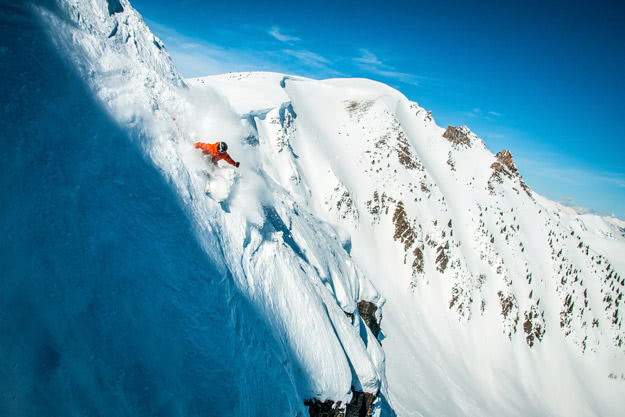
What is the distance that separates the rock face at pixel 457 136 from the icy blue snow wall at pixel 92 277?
238 feet

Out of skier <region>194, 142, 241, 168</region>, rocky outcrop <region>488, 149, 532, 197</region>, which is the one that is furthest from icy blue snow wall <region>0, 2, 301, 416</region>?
rocky outcrop <region>488, 149, 532, 197</region>

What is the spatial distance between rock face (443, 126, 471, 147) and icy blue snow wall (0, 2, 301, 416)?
7246 centimetres

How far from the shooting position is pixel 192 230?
7.02m

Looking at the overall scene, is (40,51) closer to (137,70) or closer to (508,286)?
(137,70)

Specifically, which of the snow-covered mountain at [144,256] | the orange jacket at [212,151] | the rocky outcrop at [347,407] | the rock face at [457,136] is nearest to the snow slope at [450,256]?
the rock face at [457,136]

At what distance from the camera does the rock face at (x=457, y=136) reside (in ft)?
225

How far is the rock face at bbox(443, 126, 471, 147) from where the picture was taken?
68562 millimetres

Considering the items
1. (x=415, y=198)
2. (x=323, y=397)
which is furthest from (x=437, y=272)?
(x=323, y=397)

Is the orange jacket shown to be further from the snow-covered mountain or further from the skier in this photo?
the snow-covered mountain

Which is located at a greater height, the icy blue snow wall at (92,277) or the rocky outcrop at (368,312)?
the icy blue snow wall at (92,277)

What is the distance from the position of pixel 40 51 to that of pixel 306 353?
29.7 feet

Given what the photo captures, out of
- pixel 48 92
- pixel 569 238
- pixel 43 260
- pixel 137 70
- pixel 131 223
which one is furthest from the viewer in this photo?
pixel 569 238

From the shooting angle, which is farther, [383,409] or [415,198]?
[415,198]

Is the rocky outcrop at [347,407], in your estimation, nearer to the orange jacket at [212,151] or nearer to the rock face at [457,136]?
the orange jacket at [212,151]
